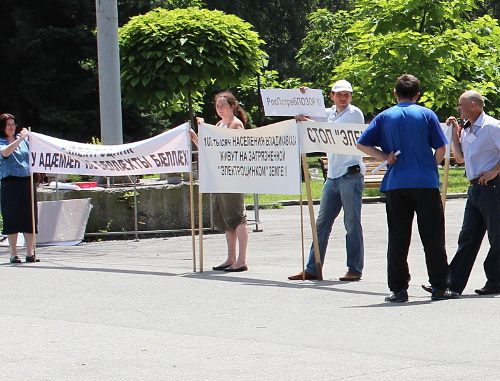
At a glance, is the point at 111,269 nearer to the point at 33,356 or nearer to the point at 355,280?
the point at 355,280

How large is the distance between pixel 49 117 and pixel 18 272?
79.4 ft

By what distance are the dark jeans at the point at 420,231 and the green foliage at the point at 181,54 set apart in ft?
37.6

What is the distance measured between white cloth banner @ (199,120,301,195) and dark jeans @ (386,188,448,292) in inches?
64.9

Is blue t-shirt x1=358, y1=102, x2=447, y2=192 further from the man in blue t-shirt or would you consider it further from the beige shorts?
the beige shorts

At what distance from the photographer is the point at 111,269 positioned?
11953 millimetres

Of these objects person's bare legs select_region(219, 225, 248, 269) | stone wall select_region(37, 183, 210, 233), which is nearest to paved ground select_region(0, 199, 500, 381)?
person's bare legs select_region(219, 225, 248, 269)

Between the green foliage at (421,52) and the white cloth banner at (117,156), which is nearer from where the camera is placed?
the white cloth banner at (117,156)

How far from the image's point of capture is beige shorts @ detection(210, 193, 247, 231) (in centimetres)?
1137

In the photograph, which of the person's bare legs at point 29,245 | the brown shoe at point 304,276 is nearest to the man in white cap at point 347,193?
the brown shoe at point 304,276

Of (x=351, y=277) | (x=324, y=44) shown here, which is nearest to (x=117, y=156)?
(x=351, y=277)

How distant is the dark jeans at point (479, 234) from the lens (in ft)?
29.7

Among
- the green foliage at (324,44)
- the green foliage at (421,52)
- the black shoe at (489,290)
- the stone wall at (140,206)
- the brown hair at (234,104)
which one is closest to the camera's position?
the black shoe at (489,290)

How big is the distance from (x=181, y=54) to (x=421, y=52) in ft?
34.0

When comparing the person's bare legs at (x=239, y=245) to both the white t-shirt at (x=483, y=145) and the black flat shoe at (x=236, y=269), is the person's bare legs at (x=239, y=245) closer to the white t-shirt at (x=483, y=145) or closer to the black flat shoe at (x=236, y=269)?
the black flat shoe at (x=236, y=269)
